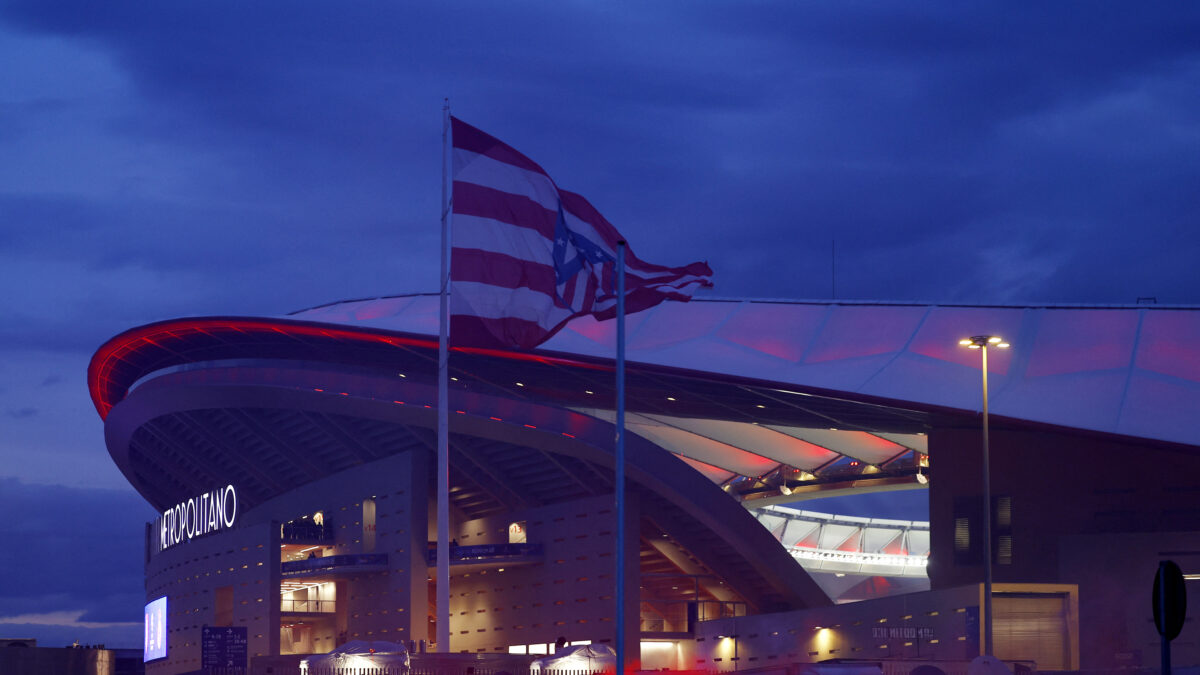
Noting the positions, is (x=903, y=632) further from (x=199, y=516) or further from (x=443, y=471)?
(x=199, y=516)

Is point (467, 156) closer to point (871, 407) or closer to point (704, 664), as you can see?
point (871, 407)

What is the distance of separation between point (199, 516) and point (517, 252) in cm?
4397

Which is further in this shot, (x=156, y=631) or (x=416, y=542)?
(x=156, y=631)

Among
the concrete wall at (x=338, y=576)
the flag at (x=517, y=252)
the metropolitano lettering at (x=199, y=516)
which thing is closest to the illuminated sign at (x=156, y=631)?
the concrete wall at (x=338, y=576)

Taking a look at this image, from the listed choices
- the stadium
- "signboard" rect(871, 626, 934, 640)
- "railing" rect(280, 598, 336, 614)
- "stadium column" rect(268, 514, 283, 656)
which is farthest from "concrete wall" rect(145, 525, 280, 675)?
"signboard" rect(871, 626, 934, 640)

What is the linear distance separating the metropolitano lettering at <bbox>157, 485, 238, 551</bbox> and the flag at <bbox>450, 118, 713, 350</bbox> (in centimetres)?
3803

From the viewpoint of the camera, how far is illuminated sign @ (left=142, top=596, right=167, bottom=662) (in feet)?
234

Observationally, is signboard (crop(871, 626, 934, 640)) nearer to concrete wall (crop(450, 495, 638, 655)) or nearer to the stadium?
the stadium

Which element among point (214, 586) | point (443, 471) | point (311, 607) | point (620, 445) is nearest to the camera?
point (620, 445)

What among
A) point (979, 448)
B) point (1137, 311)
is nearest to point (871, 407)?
point (979, 448)

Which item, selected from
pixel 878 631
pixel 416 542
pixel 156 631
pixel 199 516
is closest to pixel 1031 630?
pixel 878 631

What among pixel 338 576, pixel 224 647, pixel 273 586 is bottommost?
pixel 224 647

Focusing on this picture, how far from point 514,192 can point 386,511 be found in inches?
1183

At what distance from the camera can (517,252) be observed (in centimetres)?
2969
